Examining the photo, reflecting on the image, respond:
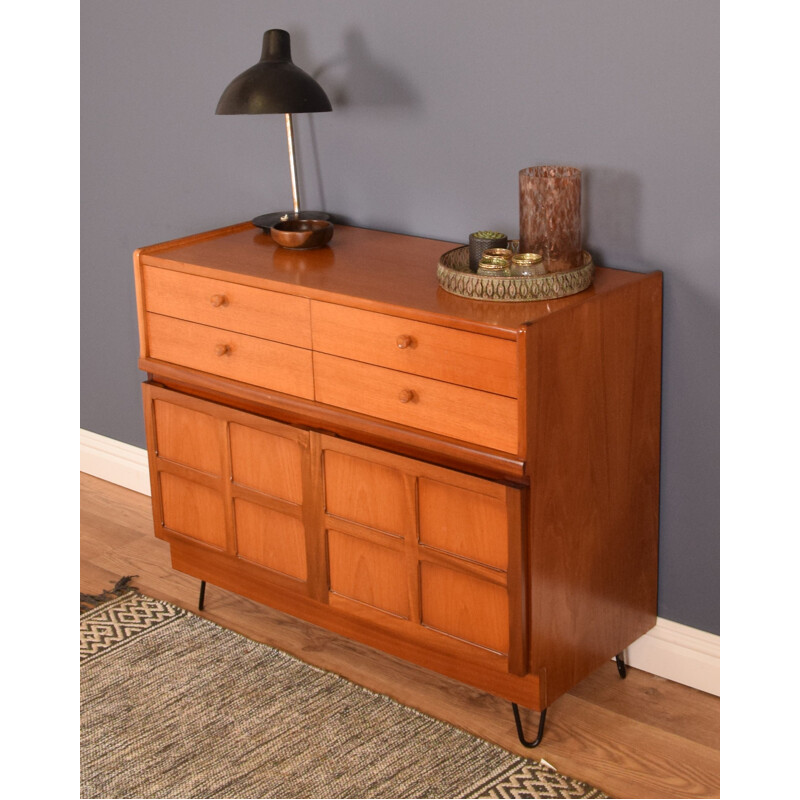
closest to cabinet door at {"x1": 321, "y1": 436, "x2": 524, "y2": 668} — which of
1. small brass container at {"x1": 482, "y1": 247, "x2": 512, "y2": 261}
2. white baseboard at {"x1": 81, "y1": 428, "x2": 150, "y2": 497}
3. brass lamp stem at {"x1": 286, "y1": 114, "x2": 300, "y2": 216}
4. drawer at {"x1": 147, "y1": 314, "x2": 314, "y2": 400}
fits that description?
drawer at {"x1": 147, "y1": 314, "x2": 314, "y2": 400}


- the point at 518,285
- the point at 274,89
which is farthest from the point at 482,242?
the point at 274,89

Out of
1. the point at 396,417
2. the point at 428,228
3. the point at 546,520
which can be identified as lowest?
the point at 546,520

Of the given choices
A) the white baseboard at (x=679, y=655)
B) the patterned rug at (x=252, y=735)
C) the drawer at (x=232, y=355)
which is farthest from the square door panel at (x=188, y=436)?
the white baseboard at (x=679, y=655)

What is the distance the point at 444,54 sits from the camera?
214cm

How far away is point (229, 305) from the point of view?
2.14 metres

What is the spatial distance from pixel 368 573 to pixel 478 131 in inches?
36.8

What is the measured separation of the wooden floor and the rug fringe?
1.0 inches

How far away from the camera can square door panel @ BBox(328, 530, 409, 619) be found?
2004 mm

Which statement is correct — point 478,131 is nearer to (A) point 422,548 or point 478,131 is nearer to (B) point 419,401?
(B) point 419,401

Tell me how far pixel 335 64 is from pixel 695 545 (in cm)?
133

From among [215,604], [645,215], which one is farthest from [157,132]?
[645,215]

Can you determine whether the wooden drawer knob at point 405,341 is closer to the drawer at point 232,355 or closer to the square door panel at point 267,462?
the drawer at point 232,355

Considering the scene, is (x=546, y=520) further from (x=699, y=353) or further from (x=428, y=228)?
(x=428, y=228)

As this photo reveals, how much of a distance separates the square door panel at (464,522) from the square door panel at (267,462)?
0.33 metres
